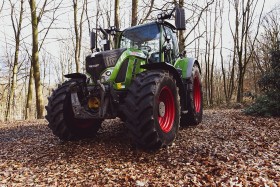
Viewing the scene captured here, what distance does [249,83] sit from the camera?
143 feet

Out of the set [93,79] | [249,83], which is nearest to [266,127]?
[93,79]

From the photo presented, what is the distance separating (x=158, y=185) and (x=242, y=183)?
1072 millimetres

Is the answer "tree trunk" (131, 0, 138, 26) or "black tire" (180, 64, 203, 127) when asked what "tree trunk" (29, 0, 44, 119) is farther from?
"black tire" (180, 64, 203, 127)

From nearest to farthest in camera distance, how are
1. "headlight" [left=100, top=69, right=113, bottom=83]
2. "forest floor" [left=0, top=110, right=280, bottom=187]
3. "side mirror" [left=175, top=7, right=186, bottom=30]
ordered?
"forest floor" [left=0, top=110, right=280, bottom=187] → "headlight" [left=100, top=69, right=113, bottom=83] → "side mirror" [left=175, top=7, right=186, bottom=30]

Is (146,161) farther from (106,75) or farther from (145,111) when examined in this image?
(106,75)

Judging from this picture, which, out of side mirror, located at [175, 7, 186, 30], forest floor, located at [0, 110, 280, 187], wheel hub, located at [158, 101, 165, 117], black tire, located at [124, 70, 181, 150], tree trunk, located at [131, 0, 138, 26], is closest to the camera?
forest floor, located at [0, 110, 280, 187]

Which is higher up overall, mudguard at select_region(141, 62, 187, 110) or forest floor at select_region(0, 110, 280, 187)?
mudguard at select_region(141, 62, 187, 110)

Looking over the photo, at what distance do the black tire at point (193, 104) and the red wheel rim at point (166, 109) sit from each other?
141 centimetres

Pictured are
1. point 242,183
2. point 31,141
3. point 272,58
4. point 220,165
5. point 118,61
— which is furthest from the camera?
point 272,58

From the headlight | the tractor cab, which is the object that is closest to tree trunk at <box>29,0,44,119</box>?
the tractor cab

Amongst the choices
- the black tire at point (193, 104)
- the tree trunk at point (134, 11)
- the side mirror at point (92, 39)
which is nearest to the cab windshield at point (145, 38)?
the side mirror at point (92, 39)

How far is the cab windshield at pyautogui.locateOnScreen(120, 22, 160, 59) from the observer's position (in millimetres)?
6203

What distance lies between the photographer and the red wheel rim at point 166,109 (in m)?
5.09

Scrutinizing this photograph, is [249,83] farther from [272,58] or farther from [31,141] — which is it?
[31,141]
